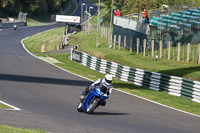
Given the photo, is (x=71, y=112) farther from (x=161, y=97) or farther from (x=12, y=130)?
(x=161, y=97)

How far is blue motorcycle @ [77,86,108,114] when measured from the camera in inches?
583

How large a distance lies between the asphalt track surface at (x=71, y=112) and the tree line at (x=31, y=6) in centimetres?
8003

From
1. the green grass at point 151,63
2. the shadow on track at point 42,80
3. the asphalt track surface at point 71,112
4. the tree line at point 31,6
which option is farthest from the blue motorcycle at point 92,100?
the tree line at point 31,6

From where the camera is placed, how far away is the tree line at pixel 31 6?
10494cm

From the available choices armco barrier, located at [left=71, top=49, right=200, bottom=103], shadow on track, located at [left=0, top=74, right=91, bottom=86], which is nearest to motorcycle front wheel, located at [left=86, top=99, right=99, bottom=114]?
armco barrier, located at [left=71, top=49, right=200, bottom=103]

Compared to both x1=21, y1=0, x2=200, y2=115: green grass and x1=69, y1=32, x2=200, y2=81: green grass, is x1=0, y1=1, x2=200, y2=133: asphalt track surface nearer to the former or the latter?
x1=21, y1=0, x2=200, y2=115: green grass

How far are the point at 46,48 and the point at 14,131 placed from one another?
46.3m

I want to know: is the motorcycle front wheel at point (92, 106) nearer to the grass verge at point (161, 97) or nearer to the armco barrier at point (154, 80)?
the grass verge at point (161, 97)

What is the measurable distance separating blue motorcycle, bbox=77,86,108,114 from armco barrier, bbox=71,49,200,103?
29.9ft

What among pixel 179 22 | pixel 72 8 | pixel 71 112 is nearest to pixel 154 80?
pixel 71 112

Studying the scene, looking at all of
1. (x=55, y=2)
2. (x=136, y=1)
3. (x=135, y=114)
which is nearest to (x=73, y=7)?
(x=55, y=2)

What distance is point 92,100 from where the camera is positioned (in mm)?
15133

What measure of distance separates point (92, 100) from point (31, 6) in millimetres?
101772

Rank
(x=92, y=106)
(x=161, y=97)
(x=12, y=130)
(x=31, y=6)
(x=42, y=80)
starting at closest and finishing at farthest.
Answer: (x=12, y=130) → (x=92, y=106) → (x=161, y=97) → (x=42, y=80) → (x=31, y=6)
